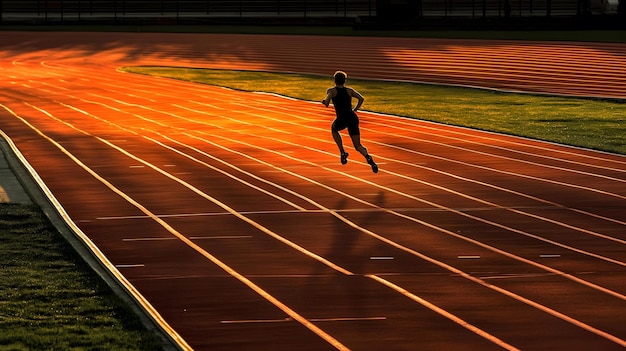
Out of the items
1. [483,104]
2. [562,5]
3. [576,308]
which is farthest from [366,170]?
[562,5]

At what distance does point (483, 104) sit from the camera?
28.6 m

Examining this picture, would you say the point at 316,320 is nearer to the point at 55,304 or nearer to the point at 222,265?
the point at 55,304

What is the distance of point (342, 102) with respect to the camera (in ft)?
55.4

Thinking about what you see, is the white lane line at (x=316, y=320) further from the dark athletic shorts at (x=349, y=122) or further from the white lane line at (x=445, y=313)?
the dark athletic shorts at (x=349, y=122)

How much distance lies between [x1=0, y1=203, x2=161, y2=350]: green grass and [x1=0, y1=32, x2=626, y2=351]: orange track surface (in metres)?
0.37

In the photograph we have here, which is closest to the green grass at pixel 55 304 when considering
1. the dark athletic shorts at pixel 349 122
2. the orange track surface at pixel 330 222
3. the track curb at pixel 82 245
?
the track curb at pixel 82 245

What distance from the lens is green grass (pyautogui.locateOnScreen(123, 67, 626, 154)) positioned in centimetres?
2273

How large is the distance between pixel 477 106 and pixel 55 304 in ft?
62.4

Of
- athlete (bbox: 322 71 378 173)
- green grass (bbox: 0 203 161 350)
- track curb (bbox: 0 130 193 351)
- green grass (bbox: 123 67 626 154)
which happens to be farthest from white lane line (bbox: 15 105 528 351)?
green grass (bbox: 123 67 626 154)

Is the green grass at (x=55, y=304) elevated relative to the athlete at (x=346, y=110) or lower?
lower

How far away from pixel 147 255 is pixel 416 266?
2.46 meters

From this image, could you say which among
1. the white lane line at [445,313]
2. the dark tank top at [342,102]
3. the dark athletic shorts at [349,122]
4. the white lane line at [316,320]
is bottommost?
the white lane line at [445,313]

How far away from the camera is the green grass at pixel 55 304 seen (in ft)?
28.7

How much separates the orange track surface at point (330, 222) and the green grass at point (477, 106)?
3.68ft
